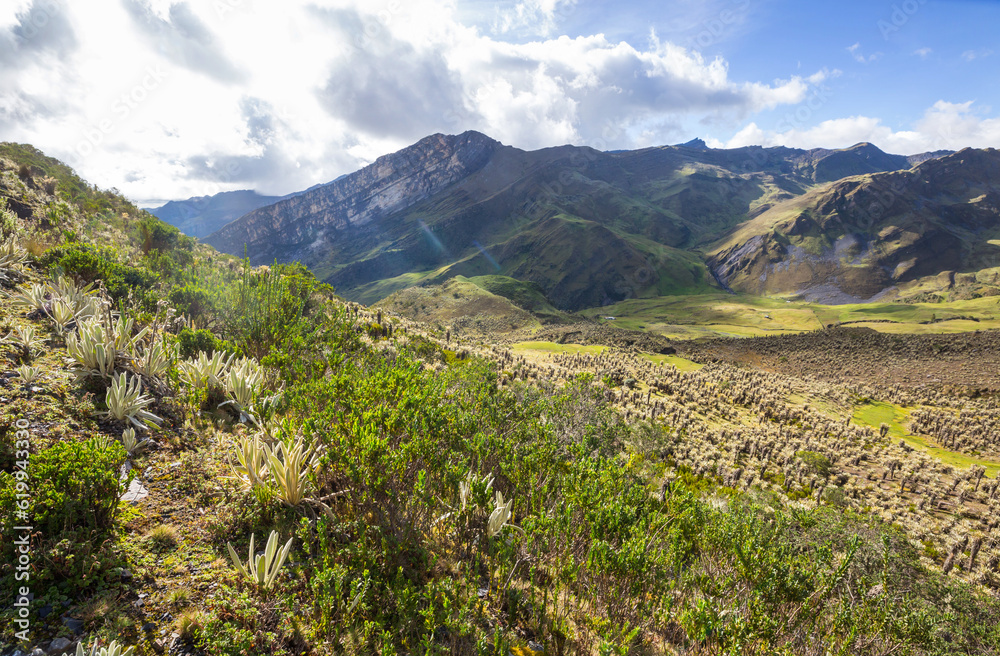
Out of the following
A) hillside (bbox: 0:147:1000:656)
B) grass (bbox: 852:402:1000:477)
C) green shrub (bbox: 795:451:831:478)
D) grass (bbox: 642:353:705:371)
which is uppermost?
hillside (bbox: 0:147:1000:656)

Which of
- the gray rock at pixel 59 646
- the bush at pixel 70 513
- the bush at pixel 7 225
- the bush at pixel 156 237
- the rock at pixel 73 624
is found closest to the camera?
the gray rock at pixel 59 646

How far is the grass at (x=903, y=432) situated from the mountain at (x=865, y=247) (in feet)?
522

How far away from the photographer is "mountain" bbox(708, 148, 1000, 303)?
156125mm

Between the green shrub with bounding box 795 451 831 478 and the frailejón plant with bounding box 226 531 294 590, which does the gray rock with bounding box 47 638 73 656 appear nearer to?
the frailejón plant with bounding box 226 531 294 590

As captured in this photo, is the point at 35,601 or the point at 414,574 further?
the point at 414,574

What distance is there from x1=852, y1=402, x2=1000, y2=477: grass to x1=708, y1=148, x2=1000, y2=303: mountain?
159126 mm

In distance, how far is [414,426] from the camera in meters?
5.43

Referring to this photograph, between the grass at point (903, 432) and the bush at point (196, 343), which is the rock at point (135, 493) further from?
the grass at point (903, 432)

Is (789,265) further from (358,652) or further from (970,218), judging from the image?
(358,652)

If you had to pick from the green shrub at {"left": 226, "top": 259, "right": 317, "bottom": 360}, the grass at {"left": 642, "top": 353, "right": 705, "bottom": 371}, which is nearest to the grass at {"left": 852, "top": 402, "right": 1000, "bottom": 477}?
the grass at {"left": 642, "top": 353, "right": 705, "bottom": 371}

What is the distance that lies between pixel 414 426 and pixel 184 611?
279 centimetres

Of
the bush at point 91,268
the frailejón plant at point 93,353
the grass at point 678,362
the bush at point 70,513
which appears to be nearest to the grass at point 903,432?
the grass at point 678,362

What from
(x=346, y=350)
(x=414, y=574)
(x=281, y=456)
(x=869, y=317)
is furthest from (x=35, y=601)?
(x=869, y=317)

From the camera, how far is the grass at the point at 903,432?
67.1 ft
